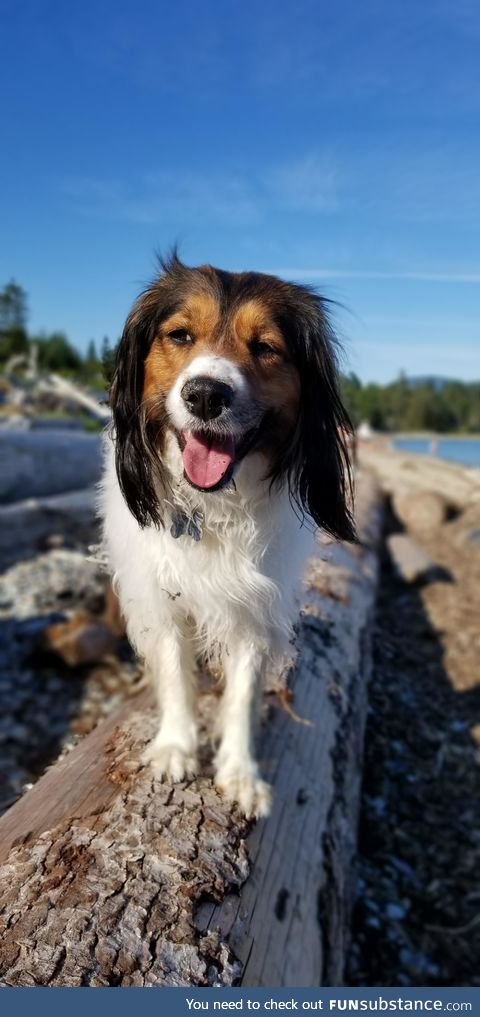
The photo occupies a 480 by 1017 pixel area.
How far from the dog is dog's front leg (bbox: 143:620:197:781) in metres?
0.01

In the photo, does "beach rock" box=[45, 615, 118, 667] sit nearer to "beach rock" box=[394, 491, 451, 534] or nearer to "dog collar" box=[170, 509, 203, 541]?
"dog collar" box=[170, 509, 203, 541]

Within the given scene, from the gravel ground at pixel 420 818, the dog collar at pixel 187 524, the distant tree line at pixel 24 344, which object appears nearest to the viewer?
the dog collar at pixel 187 524

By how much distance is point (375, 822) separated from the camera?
12.8 feet

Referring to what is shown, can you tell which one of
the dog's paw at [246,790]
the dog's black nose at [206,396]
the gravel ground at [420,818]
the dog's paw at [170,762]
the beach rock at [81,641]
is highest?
the dog's black nose at [206,396]

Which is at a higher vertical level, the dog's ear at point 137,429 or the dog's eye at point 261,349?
the dog's eye at point 261,349

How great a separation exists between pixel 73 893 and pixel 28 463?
9.60 meters

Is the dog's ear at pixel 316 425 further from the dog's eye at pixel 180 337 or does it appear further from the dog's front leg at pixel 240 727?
the dog's front leg at pixel 240 727

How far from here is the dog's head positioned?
2.33m

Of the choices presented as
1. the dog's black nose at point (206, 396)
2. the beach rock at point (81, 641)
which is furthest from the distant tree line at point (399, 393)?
the dog's black nose at point (206, 396)

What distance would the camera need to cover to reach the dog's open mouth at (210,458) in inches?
91.4

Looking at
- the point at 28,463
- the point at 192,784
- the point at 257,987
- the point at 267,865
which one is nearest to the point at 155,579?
the point at 192,784

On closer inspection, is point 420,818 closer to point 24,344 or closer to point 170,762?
point 170,762

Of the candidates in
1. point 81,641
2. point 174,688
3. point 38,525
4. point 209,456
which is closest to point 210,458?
point 209,456

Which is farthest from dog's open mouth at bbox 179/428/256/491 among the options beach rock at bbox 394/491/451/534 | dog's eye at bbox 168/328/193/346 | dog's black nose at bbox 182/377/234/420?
beach rock at bbox 394/491/451/534
